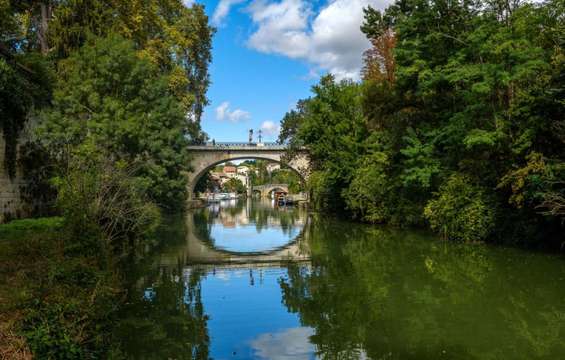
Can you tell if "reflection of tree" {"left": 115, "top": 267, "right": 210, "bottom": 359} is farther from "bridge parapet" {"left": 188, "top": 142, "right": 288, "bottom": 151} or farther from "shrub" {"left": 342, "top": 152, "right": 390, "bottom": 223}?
"bridge parapet" {"left": 188, "top": 142, "right": 288, "bottom": 151}

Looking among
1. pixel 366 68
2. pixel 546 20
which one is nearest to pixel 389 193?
pixel 366 68

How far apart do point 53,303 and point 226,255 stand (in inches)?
508

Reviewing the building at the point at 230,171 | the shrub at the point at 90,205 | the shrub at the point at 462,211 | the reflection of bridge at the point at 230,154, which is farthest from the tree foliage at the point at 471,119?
the building at the point at 230,171

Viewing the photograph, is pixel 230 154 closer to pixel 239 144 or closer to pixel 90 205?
pixel 239 144

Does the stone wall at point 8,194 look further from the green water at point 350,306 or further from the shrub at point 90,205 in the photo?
the shrub at point 90,205

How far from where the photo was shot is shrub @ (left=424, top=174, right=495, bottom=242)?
1986 cm

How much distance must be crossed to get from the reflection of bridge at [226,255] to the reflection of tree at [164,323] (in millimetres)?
4454

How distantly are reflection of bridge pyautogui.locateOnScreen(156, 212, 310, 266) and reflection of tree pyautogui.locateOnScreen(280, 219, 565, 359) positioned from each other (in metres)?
1.43

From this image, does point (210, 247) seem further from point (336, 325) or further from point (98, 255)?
point (336, 325)

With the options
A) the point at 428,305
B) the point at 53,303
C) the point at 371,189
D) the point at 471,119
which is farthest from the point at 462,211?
the point at 53,303

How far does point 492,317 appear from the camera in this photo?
9.49m

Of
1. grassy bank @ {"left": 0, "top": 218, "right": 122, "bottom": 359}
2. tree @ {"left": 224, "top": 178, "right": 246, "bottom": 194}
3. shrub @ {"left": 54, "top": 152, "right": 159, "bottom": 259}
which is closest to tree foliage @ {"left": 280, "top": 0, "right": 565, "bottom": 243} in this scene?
shrub @ {"left": 54, "top": 152, "right": 159, "bottom": 259}

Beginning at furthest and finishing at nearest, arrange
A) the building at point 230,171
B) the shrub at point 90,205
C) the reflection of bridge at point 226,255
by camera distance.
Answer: the building at point 230,171
the reflection of bridge at point 226,255
the shrub at point 90,205

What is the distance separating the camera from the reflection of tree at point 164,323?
7891 mm
